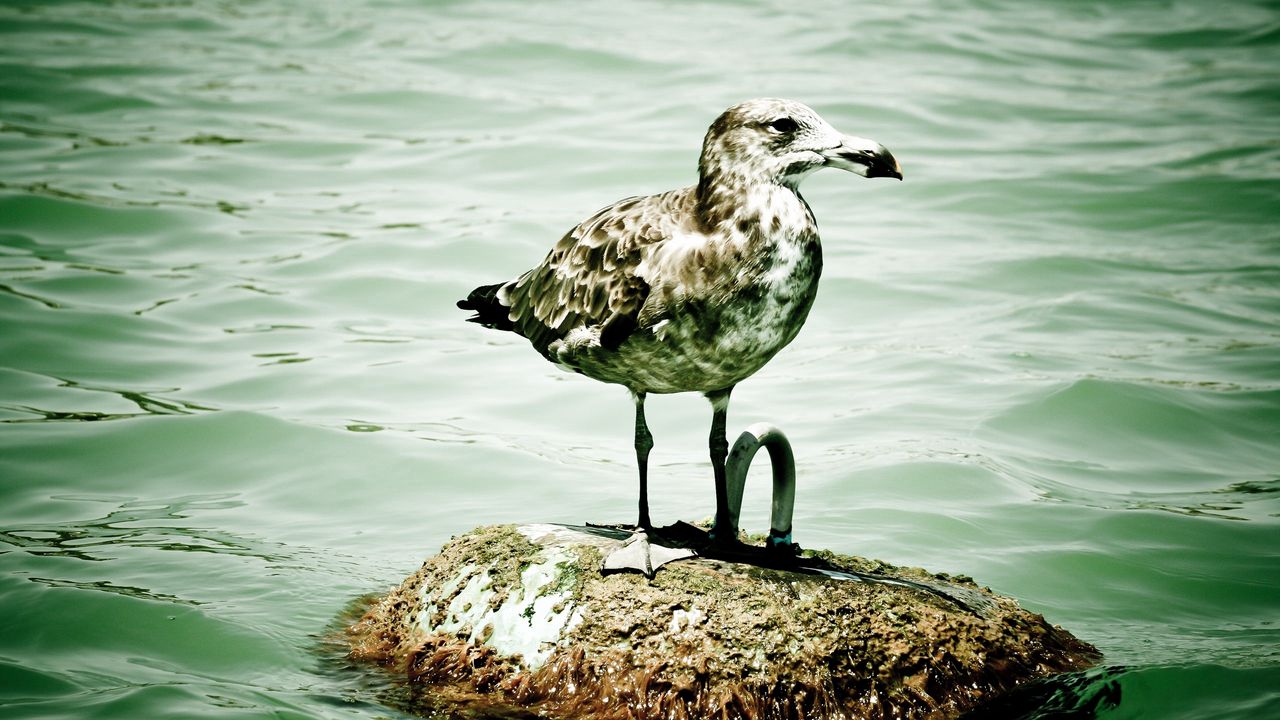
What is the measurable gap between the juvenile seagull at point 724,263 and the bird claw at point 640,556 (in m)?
0.29

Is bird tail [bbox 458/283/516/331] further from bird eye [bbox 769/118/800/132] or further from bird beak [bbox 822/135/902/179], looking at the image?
bird beak [bbox 822/135/902/179]

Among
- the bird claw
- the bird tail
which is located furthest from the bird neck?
the bird tail

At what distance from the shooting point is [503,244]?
1355 cm

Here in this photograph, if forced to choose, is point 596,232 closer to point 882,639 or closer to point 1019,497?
point 882,639

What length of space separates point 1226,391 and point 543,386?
5.37 m

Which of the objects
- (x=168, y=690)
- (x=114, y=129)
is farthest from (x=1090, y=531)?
(x=114, y=129)

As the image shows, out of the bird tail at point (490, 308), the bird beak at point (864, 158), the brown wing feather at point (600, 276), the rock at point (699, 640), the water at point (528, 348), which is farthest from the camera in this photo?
the water at point (528, 348)

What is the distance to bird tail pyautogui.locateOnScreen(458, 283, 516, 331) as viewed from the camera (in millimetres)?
6629

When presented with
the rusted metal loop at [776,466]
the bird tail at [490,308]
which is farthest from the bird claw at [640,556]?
the bird tail at [490,308]

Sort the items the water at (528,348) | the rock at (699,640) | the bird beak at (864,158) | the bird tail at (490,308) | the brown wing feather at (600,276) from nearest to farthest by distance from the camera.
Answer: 1. the rock at (699,640)
2. the bird beak at (864,158)
3. the brown wing feather at (600,276)
4. the bird tail at (490,308)
5. the water at (528,348)

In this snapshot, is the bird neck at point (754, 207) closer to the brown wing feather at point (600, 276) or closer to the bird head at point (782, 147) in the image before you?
the bird head at point (782, 147)

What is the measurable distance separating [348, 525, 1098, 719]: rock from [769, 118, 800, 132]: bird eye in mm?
1752

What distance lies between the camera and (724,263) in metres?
5.23

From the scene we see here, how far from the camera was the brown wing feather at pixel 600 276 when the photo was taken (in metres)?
5.54
